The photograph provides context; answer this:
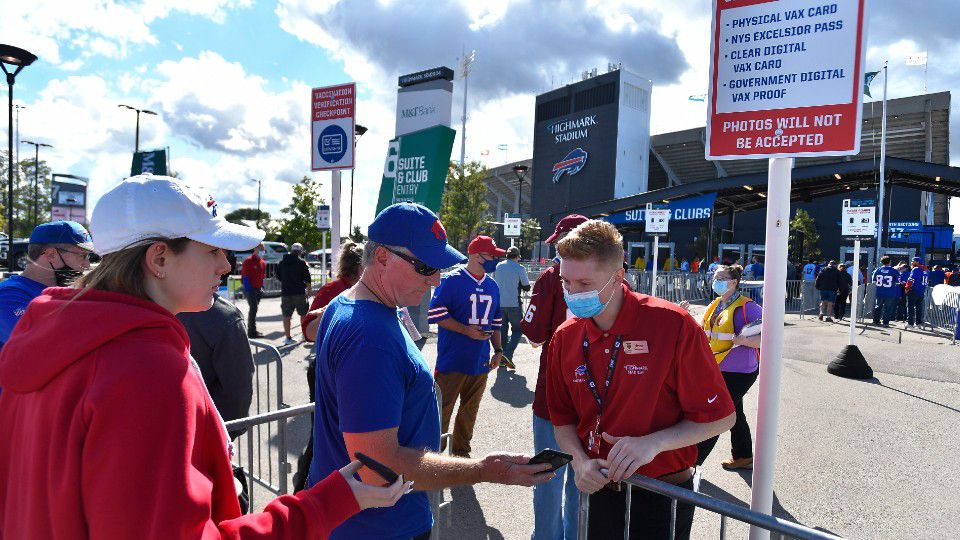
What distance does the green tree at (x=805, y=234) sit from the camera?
35.5 metres

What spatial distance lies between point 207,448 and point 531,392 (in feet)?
22.8

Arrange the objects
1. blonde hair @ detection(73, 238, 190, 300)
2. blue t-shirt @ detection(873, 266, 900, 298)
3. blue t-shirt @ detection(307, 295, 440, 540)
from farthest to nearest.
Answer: blue t-shirt @ detection(873, 266, 900, 298)
blue t-shirt @ detection(307, 295, 440, 540)
blonde hair @ detection(73, 238, 190, 300)

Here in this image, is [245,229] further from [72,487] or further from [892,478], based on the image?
[892,478]

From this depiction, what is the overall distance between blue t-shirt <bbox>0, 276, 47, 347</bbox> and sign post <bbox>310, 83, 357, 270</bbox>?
14.5 ft

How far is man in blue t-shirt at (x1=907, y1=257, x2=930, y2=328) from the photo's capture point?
51.6ft

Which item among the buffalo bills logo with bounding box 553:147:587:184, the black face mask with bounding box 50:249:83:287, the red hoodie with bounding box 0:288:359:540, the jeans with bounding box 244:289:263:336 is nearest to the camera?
the red hoodie with bounding box 0:288:359:540

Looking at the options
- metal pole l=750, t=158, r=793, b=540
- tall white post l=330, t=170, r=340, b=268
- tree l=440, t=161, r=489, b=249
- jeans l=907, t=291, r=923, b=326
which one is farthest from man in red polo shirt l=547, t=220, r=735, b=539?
tree l=440, t=161, r=489, b=249

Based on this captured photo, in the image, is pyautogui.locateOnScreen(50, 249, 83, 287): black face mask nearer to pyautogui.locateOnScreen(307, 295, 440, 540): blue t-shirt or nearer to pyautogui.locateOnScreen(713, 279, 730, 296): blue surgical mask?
pyautogui.locateOnScreen(307, 295, 440, 540): blue t-shirt

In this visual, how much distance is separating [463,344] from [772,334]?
116 inches

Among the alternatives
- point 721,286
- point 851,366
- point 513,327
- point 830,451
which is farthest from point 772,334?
point 851,366

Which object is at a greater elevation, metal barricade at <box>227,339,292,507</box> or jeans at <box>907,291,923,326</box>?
jeans at <box>907,291,923,326</box>

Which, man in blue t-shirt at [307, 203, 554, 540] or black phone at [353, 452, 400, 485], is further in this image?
man in blue t-shirt at [307, 203, 554, 540]

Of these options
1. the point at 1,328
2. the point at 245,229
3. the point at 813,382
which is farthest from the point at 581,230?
the point at 813,382

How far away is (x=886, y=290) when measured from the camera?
15.7 meters
